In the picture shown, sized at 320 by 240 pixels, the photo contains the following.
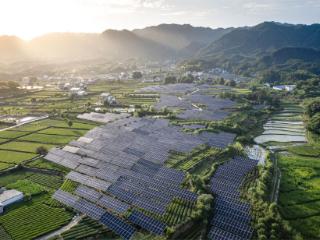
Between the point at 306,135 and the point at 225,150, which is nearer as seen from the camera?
the point at 225,150

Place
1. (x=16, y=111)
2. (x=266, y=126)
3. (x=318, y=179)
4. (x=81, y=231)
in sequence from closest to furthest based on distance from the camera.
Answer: (x=81, y=231)
(x=318, y=179)
(x=266, y=126)
(x=16, y=111)

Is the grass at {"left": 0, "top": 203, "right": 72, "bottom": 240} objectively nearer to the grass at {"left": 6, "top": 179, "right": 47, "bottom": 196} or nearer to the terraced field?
the grass at {"left": 6, "top": 179, "right": 47, "bottom": 196}

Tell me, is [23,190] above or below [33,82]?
above

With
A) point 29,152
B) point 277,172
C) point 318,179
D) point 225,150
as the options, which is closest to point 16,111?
point 29,152

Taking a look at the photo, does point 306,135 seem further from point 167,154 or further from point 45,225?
point 45,225

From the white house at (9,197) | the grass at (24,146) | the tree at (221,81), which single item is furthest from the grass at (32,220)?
the tree at (221,81)

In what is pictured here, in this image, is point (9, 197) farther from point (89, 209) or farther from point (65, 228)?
point (89, 209)

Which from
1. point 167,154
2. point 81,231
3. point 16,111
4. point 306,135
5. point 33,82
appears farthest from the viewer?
point 33,82
